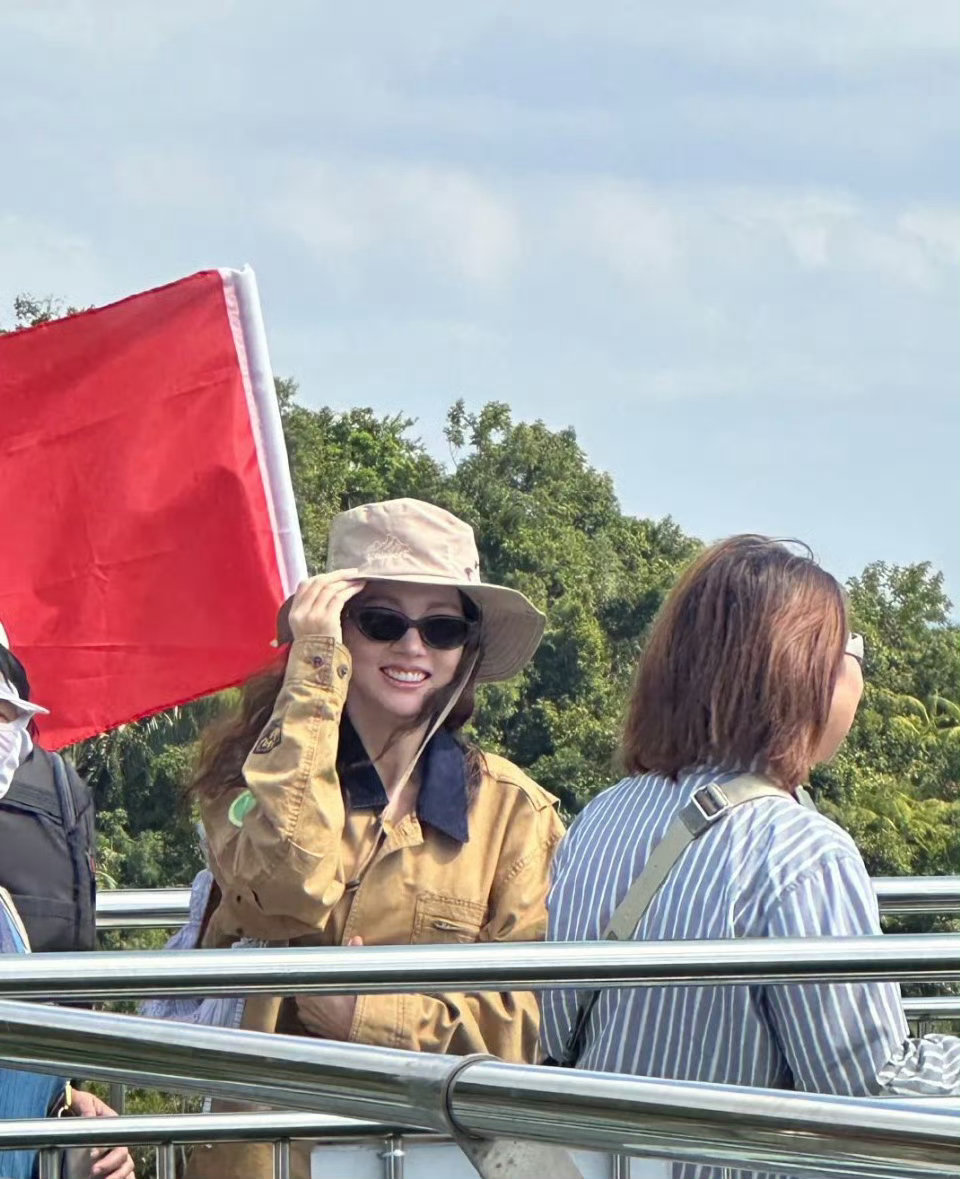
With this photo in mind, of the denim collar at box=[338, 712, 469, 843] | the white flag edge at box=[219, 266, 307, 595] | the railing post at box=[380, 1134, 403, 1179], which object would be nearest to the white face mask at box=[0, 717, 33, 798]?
the denim collar at box=[338, 712, 469, 843]

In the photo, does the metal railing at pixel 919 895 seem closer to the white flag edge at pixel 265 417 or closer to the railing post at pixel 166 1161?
the railing post at pixel 166 1161

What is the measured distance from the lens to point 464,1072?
5.17 ft

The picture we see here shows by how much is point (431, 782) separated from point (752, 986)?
3.60 ft

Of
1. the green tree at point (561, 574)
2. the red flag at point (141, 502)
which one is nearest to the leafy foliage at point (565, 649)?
the green tree at point (561, 574)

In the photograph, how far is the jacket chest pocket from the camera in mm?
3193

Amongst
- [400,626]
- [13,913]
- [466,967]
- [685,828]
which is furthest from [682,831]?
[13,913]

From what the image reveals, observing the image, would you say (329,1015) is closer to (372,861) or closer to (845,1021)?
(372,861)

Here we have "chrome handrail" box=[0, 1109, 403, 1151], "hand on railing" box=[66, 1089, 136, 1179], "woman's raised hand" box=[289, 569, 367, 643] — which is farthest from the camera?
"woman's raised hand" box=[289, 569, 367, 643]

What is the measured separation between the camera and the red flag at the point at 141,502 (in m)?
5.57

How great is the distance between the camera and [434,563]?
3.47m

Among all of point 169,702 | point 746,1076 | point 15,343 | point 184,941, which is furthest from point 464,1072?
point 15,343

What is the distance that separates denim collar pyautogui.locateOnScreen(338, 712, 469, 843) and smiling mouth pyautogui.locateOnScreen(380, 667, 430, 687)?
9cm

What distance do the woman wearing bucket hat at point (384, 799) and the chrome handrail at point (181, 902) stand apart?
726 millimetres

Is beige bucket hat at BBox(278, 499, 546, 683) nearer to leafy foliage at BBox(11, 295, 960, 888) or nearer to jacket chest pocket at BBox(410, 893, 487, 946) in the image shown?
jacket chest pocket at BBox(410, 893, 487, 946)
